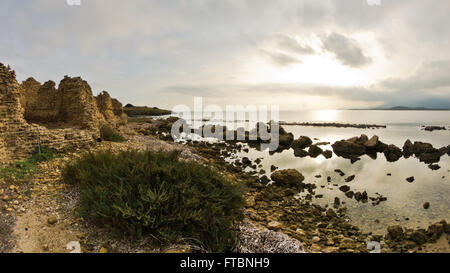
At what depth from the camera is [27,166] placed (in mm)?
7363

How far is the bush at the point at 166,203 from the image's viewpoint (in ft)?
14.2

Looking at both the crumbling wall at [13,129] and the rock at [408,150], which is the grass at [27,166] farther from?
the rock at [408,150]

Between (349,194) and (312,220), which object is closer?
(312,220)

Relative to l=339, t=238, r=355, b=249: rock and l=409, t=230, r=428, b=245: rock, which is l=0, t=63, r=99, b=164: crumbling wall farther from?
l=409, t=230, r=428, b=245: rock

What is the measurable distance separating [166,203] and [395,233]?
285 inches

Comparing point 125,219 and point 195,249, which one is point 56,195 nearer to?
point 125,219

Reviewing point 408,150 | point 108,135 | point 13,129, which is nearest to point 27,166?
point 13,129

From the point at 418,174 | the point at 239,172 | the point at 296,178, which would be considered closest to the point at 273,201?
the point at 296,178

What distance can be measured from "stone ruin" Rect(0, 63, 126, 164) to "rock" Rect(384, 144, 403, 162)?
2274cm

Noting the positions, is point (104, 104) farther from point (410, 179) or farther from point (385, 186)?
point (410, 179)

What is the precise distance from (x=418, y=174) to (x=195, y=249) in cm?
1685

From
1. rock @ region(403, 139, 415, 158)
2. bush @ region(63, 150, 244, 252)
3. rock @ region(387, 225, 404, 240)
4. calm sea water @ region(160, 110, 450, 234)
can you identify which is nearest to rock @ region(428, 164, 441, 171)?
calm sea water @ region(160, 110, 450, 234)

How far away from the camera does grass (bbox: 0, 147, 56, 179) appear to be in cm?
660
